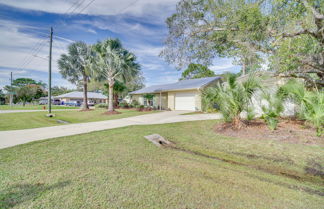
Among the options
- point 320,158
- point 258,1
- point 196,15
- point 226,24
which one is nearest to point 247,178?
point 320,158

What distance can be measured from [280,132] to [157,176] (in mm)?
6091

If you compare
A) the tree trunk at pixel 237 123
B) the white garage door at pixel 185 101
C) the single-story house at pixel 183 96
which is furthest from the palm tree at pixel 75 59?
the tree trunk at pixel 237 123

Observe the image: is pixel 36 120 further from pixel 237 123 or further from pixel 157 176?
pixel 237 123

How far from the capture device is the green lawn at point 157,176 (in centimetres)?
236

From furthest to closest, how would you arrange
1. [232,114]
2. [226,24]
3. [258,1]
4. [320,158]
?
[226,24] → [258,1] → [232,114] → [320,158]

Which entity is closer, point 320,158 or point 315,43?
point 320,158

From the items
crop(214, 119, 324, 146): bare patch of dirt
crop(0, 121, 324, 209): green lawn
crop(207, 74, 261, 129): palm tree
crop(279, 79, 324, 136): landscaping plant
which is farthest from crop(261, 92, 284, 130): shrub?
crop(0, 121, 324, 209): green lawn

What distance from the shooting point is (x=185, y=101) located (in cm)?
1823

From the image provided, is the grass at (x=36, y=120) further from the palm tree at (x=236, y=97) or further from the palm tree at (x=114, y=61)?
the palm tree at (x=236, y=97)

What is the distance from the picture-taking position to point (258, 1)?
783 centimetres

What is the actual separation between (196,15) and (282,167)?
941 cm

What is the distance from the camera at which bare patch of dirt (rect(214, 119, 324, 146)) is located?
18.7ft

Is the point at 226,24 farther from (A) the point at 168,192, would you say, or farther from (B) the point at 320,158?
(A) the point at 168,192

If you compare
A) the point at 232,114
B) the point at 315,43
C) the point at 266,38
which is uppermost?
the point at 266,38
